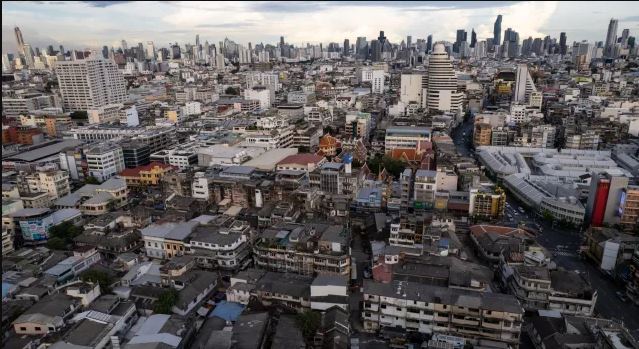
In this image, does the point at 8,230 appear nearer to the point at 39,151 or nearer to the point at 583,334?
the point at 39,151

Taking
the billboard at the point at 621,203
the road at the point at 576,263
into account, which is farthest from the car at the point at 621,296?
the billboard at the point at 621,203

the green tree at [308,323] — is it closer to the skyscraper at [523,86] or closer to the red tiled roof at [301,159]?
the red tiled roof at [301,159]

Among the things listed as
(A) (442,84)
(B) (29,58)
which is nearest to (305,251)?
(A) (442,84)

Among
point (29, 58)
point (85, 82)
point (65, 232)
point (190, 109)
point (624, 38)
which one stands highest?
point (624, 38)

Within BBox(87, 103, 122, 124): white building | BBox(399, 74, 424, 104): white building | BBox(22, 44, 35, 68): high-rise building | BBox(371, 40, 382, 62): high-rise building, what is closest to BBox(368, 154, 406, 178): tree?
BBox(399, 74, 424, 104): white building

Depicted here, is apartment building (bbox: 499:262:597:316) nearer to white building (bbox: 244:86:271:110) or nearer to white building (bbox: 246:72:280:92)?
white building (bbox: 244:86:271:110)

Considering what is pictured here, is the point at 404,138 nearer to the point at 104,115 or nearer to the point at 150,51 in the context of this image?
the point at 104,115

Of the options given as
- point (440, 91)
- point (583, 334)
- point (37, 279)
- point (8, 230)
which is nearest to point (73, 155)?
point (8, 230)
